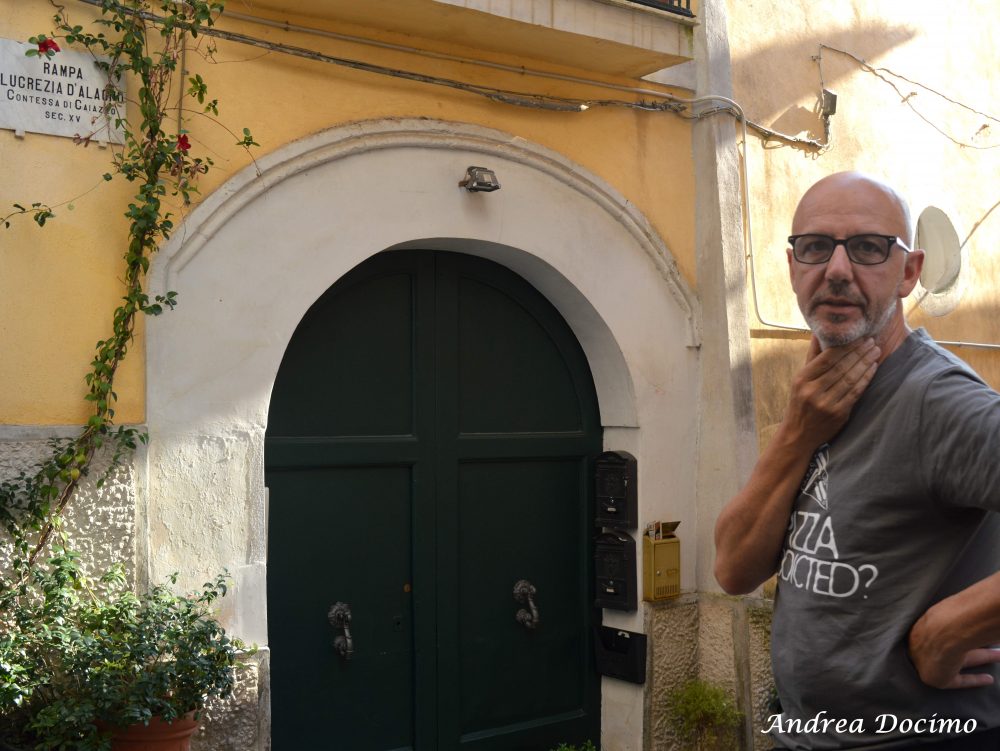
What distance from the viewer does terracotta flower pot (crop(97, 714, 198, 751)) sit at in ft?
11.7

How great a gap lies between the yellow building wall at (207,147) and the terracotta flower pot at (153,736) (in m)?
1.13

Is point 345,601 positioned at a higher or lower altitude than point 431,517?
lower

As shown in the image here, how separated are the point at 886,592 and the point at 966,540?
158 mm

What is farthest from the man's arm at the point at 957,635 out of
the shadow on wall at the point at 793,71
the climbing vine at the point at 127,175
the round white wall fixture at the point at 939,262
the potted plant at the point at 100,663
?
the round white wall fixture at the point at 939,262

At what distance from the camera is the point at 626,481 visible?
542cm

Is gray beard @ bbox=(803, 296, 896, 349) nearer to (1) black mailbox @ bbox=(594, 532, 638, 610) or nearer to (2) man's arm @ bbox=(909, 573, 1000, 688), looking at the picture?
(2) man's arm @ bbox=(909, 573, 1000, 688)

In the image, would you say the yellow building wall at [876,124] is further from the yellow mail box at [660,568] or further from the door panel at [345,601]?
the door panel at [345,601]

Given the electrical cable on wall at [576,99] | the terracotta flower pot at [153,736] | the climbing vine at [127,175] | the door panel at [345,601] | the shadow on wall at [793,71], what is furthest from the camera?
the shadow on wall at [793,71]

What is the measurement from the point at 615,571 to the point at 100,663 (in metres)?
2.77

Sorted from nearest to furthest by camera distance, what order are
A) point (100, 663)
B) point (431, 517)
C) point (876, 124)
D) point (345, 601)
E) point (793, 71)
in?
point (100, 663) → point (345, 601) → point (431, 517) → point (793, 71) → point (876, 124)

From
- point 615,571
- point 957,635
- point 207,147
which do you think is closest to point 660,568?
point 615,571

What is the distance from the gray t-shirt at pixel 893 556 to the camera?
1.72m

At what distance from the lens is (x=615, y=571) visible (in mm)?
5438

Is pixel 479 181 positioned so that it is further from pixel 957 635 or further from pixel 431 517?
pixel 957 635
